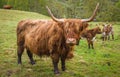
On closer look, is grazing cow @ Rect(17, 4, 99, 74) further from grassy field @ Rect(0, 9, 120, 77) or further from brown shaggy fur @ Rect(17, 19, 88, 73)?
grassy field @ Rect(0, 9, 120, 77)

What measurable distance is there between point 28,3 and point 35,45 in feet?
139

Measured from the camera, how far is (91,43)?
14750mm

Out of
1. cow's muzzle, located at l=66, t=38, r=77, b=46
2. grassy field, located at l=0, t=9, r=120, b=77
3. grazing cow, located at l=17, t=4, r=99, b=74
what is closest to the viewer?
cow's muzzle, located at l=66, t=38, r=77, b=46

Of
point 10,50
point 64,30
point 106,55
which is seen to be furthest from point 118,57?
point 64,30

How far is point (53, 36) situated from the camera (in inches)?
319

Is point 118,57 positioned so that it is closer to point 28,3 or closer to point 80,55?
point 80,55

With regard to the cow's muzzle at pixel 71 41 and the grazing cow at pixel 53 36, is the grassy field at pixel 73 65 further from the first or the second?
the cow's muzzle at pixel 71 41

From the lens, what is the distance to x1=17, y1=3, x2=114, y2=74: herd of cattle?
7.40 metres

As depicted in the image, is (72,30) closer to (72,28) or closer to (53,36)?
(72,28)

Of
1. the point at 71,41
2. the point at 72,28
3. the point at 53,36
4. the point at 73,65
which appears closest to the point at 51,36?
the point at 53,36

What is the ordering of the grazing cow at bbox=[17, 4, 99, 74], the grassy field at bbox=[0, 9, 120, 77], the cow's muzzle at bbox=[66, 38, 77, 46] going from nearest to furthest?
the cow's muzzle at bbox=[66, 38, 77, 46] < the grazing cow at bbox=[17, 4, 99, 74] < the grassy field at bbox=[0, 9, 120, 77]

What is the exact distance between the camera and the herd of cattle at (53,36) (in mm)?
7402

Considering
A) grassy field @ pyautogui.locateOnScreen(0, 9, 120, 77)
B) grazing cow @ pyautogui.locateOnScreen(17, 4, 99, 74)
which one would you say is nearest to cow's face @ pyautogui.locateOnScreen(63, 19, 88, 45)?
grazing cow @ pyautogui.locateOnScreen(17, 4, 99, 74)

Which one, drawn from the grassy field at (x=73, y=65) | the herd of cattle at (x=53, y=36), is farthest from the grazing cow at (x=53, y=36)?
the grassy field at (x=73, y=65)
